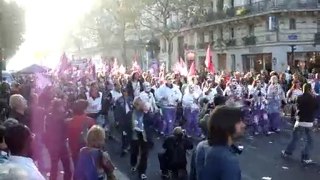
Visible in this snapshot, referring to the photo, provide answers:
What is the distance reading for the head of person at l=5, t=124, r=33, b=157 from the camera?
14.8 feet

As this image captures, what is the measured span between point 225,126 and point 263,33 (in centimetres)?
4031

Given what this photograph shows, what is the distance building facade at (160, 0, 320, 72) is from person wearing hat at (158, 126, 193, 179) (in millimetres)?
31732

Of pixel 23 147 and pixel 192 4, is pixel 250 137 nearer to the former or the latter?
pixel 23 147

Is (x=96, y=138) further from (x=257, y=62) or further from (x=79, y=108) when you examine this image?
(x=257, y=62)

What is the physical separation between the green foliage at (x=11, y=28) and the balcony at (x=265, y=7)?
17.0m

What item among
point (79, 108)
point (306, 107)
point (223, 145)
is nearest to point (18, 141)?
point (223, 145)

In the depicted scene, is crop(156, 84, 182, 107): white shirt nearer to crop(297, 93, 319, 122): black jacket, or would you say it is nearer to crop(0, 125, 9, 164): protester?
crop(297, 93, 319, 122): black jacket

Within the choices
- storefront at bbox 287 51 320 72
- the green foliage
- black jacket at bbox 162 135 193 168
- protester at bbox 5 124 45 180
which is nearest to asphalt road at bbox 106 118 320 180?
black jacket at bbox 162 135 193 168

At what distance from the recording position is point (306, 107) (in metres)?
10.7

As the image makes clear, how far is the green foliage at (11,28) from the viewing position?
4119cm

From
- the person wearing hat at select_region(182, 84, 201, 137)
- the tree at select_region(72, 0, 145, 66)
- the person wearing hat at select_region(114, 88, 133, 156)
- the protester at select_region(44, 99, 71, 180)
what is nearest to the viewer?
the protester at select_region(44, 99, 71, 180)

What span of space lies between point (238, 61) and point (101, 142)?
42.3 meters

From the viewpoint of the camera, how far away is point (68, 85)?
62.8ft

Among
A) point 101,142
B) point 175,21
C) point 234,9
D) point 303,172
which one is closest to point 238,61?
point 234,9
